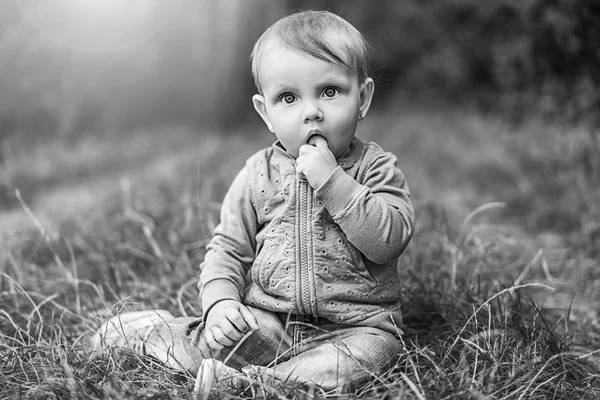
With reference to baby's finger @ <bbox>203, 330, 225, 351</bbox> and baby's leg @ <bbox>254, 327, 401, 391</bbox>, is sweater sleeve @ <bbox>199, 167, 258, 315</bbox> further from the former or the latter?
baby's leg @ <bbox>254, 327, 401, 391</bbox>

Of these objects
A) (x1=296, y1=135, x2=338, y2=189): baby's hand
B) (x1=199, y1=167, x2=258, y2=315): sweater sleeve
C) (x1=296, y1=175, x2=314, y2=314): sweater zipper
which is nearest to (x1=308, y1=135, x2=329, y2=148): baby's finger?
(x1=296, y1=135, x2=338, y2=189): baby's hand

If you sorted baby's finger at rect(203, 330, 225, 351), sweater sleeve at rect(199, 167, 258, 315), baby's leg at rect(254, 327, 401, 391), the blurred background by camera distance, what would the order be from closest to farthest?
baby's leg at rect(254, 327, 401, 391), baby's finger at rect(203, 330, 225, 351), sweater sleeve at rect(199, 167, 258, 315), the blurred background

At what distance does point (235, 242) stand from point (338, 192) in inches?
15.8

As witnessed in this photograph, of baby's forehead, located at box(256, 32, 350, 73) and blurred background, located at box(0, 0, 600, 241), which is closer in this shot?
baby's forehead, located at box(256, 32, 350, 73)

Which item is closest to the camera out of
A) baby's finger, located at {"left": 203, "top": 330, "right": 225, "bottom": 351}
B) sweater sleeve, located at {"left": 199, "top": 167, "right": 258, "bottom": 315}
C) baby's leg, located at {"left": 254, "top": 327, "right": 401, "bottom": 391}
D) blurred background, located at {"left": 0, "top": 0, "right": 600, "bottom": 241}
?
baby's leg, located at {"left": 254, "top": 327, "right": 401, "bottom": 391}

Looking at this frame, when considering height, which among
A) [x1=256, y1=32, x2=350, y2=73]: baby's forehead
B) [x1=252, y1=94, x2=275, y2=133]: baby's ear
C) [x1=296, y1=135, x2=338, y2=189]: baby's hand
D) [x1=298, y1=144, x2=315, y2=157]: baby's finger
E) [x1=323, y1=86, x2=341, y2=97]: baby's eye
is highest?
[x1=256, y1=32, x2=350, y2=73]: baby's forehead

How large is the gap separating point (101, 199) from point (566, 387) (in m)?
3.22

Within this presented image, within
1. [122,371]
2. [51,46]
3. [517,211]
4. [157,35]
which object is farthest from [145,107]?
[122,371]

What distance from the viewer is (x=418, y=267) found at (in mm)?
2572

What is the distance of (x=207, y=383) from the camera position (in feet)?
5.35

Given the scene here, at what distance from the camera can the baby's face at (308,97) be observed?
1.75m

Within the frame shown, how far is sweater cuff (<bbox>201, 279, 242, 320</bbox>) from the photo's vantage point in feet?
6.05

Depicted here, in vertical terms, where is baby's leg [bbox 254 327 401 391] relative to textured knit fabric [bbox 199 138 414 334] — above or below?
below

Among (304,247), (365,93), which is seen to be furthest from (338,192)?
(365,93)
